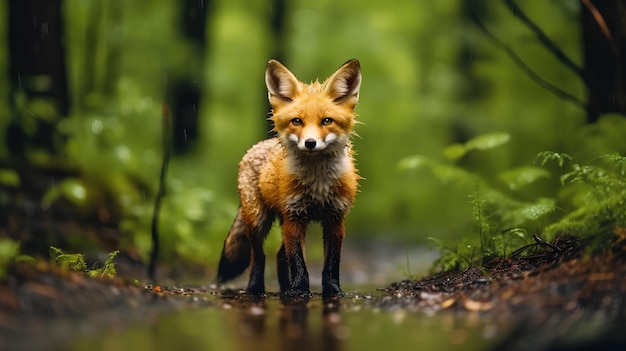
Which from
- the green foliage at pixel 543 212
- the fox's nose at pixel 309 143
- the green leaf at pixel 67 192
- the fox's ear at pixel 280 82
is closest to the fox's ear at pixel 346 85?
the fox's ear at pixel 280 82

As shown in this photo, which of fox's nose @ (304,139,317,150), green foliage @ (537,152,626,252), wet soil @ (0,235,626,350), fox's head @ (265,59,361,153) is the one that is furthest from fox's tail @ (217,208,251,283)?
green foliage @ (537,152,626,252)

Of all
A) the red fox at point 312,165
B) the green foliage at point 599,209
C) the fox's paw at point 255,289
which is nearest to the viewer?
the green foliage at point 599,209

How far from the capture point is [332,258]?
22.6 ft

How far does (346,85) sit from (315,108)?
1.60ft

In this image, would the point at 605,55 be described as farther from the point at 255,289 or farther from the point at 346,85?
the point at 255,289

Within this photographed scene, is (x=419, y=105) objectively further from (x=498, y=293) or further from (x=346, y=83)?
(x=498, y=293)

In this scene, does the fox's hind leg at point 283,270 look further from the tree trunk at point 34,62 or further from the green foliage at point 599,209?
the tree trunk at point 34,62

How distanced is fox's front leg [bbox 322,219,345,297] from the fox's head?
34.1 inches

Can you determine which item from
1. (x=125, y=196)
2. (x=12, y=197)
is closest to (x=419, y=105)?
(x=125, y=196)

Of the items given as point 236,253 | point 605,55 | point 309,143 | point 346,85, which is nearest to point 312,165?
point 309,143

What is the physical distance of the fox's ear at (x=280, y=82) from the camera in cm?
676

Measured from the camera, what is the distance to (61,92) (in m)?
11.5

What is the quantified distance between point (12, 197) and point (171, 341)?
7.28m

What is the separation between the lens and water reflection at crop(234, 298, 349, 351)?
13.3 ft
